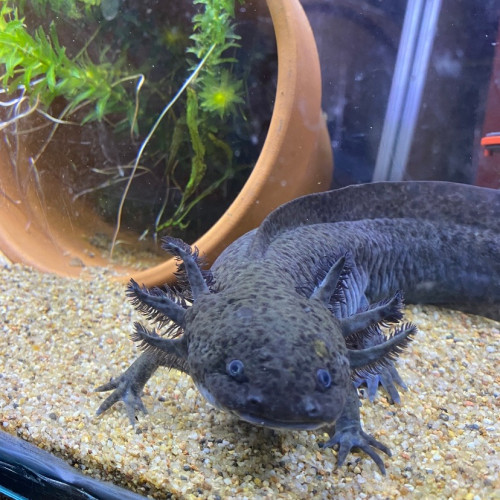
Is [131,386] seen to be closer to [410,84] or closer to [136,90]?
[136,90]

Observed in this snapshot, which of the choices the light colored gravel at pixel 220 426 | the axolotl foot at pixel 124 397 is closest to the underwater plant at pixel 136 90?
the light colored gravel at pixel 220 426

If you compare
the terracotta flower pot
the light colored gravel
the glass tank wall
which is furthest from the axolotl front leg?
the glass tank wall

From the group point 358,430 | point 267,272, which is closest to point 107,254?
point 267,272

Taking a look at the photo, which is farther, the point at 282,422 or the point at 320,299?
the point at 320,299

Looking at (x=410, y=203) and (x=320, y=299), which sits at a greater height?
(x=320, y=299)

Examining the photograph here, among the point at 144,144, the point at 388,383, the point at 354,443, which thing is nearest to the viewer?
the point at 354,443

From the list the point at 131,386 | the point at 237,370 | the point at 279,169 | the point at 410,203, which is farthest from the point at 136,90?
the point at 237,370

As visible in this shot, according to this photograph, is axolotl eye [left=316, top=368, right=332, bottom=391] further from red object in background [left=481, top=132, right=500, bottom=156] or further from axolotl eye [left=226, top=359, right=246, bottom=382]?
red object in background [left=481, top=132, right=500, bottom=156]
